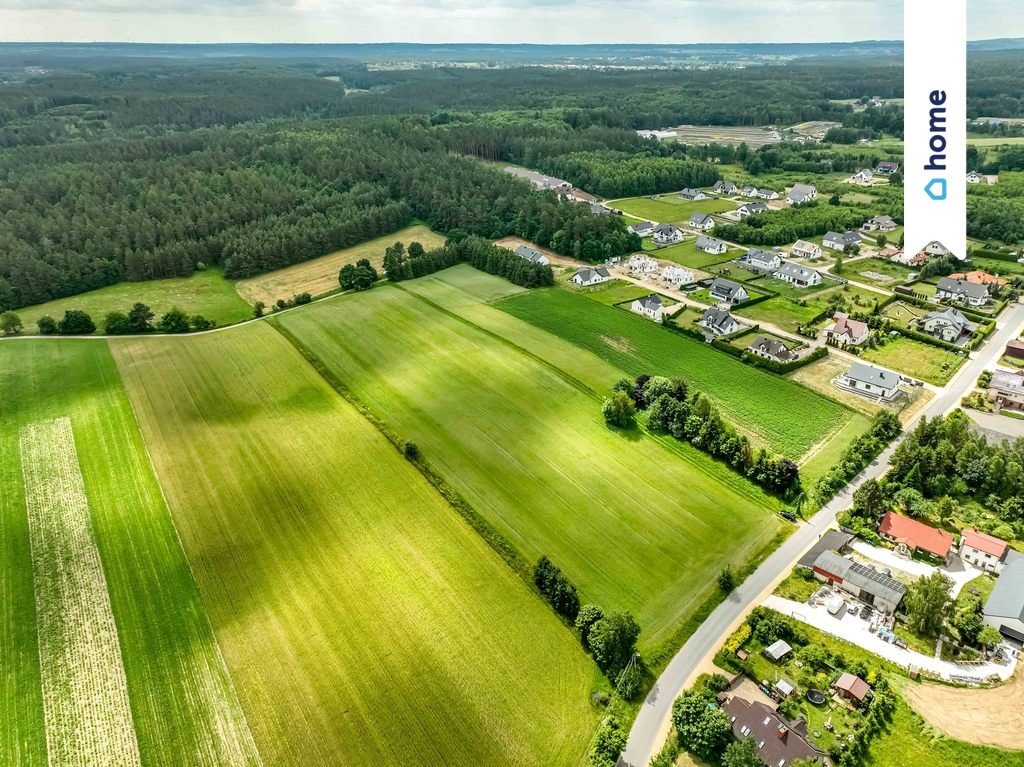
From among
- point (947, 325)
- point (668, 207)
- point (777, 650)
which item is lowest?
point (777, 650)

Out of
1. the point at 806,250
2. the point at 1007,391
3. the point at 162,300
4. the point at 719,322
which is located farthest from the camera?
the point at 806,250

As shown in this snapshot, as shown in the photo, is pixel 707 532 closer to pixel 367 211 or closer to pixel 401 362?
pixel 401 362

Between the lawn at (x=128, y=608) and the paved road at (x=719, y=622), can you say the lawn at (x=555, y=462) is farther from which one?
the lawn at (x=128, y=608)

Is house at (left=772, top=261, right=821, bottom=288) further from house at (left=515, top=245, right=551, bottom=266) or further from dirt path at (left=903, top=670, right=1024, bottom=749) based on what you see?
dirt path at (left=903, top=670, right=1024, bottom=749)

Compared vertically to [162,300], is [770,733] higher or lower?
lower

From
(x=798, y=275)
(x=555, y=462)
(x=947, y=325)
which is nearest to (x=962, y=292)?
(x=947, y=325)

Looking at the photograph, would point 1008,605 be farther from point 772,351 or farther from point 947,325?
point 947,325

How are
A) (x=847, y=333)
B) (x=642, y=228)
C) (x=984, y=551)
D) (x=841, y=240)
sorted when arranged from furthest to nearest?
(x=642, y=228) < (x=841, y=240) < (x=847, y=333) < (x=984, y=551)

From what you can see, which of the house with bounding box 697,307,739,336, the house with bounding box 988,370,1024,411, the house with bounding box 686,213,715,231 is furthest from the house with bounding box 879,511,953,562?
the house with bounding box 686,213,715,231
